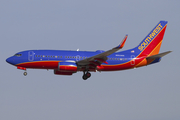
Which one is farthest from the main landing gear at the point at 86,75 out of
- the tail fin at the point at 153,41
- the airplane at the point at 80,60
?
the tail fin at the point at 153,41

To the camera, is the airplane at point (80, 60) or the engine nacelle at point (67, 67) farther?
the airplane at point (80, 60)

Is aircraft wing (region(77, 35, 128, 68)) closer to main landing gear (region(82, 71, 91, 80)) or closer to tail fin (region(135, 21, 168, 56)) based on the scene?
main landing gear (region(82, 71, 91, 80))

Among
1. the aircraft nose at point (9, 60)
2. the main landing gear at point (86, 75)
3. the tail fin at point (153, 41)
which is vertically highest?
the tail fin at point (153, 41)

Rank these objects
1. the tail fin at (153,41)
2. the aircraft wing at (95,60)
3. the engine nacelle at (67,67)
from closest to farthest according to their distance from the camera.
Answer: the aircraft wing at (95,60), the engine nacelle at (67,67), the tail fin at (153,41)

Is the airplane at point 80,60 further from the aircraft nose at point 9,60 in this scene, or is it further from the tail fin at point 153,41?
the tail fin at point 153,41

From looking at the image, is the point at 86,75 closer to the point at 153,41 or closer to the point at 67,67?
the point at 67,67

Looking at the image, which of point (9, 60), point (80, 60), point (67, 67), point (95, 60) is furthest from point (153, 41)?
point (9, 60)

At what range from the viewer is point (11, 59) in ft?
187

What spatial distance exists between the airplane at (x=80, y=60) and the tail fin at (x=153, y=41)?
45cm

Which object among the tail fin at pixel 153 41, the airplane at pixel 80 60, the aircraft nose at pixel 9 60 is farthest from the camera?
the tail fin at pixel 153 41

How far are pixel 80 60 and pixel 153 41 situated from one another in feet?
47.4

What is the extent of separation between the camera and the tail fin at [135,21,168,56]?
61.8 metres

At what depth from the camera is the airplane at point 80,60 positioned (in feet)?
182

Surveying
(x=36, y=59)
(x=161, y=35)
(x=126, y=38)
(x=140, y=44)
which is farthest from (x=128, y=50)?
(x=36, y=59)
